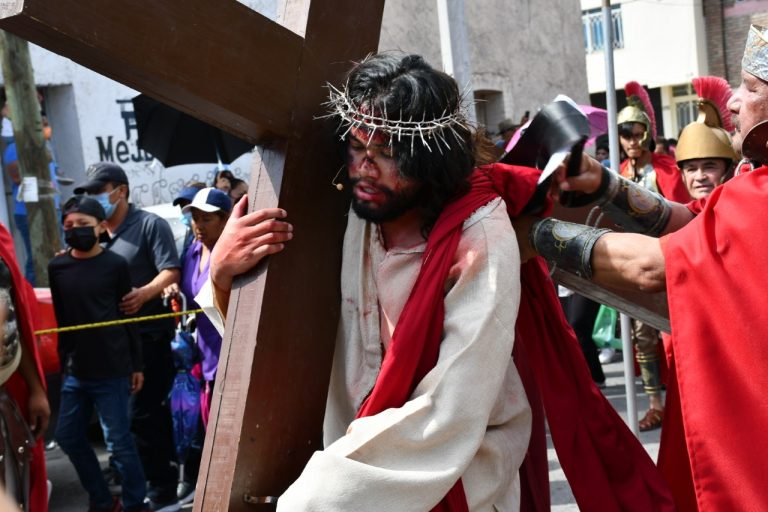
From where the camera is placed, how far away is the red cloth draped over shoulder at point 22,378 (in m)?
4.18

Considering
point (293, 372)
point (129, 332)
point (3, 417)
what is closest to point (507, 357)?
Answer: point (293, 372)

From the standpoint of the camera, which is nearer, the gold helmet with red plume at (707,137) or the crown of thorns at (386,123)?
the crown of thorns at (386,123)

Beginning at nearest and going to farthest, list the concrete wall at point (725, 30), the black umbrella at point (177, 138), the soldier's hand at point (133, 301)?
the soldier's hand at point (133, 301) → the black umbrella at point (177, 138) → the concrete wall at point (725, 30)

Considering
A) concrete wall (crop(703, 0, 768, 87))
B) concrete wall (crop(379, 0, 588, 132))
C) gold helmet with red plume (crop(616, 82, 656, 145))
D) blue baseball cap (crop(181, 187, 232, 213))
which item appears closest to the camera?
blue baseball cap (crop(181, 187, 232, 213))

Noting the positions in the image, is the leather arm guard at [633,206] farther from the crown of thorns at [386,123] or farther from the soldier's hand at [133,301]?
the soldier's hand at [133,301]

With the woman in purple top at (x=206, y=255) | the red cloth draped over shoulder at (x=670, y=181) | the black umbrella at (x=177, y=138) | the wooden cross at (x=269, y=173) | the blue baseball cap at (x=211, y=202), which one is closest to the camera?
the wooden cross at (x=269, y=173)

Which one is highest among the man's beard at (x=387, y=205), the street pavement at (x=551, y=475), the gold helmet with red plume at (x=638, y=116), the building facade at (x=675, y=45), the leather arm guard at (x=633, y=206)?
the building facade at (x=675, y=45)

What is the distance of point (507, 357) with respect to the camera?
2.39 m

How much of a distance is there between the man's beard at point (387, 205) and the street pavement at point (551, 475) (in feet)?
10.6

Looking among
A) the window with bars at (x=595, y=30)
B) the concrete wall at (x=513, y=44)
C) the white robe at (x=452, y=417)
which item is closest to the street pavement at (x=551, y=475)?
the white robe at (x=452, y=417)

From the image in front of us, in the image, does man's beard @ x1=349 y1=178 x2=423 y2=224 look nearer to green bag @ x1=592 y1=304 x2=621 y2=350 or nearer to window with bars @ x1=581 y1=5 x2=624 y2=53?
green bag @ x1=592 y1=304 x2=621 y2=350

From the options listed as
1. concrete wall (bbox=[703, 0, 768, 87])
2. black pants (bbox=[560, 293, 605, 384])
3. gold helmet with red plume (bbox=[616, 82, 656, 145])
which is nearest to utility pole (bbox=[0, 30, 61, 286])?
black pants (bbox=[560, 293, 605, 384])

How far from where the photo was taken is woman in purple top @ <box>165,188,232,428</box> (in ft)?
18.4

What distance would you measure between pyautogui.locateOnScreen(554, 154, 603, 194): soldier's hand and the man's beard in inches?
14.2
